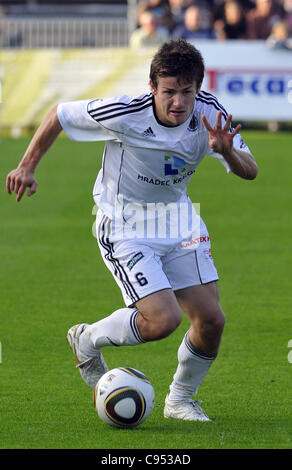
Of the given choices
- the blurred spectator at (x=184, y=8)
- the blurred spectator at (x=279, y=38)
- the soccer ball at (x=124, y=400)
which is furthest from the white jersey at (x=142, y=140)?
the blurred spectator at (x=184, y=8)

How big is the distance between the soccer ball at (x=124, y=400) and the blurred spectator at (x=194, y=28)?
15659 mm

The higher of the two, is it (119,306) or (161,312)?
(119,306)

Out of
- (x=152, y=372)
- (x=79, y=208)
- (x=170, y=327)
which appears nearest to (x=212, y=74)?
(x=79, y=208)

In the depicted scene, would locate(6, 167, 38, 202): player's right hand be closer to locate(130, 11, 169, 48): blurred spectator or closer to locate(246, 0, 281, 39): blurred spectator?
locate(130, 11, 169, 48): blurred spectator

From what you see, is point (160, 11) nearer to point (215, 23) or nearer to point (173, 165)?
point (215, 23)

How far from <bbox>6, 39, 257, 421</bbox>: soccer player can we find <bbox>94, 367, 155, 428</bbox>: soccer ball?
246 millimetres

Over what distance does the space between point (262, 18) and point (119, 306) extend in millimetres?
13766

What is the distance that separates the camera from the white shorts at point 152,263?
571 centimetres

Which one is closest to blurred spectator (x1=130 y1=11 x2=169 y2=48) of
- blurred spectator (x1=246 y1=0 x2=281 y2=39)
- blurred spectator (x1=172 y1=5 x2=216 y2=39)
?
blurred spectator (x1=172 y1=5 x2=216 y2=39)

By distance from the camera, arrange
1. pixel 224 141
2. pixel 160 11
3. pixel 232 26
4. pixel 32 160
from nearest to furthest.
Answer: pixel 224 141, pixel 32 160, pixel 232 26, pixel 160 11

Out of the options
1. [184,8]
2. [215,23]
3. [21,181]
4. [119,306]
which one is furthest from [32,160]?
[184,8]

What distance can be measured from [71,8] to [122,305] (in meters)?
19.2

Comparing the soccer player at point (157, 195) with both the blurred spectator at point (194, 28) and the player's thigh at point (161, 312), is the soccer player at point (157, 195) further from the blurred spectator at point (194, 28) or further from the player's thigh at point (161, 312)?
the blurred spectator at point (194, 28)

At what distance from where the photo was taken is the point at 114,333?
229 inches
